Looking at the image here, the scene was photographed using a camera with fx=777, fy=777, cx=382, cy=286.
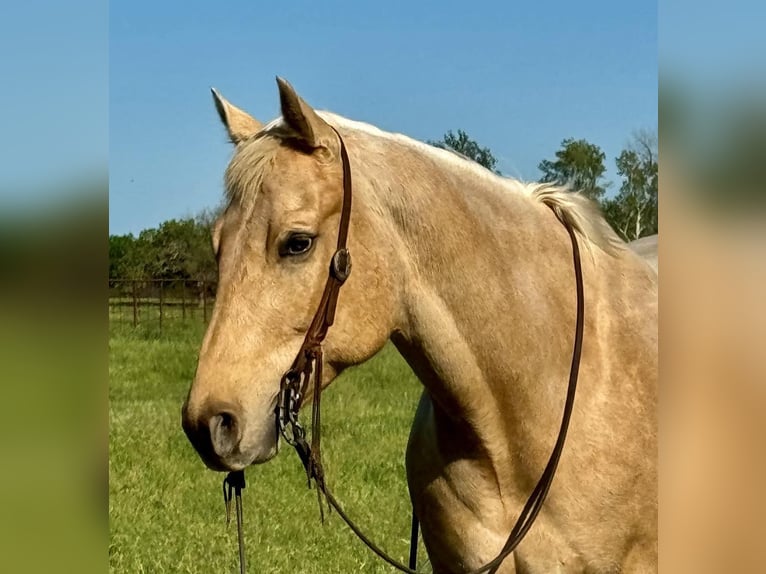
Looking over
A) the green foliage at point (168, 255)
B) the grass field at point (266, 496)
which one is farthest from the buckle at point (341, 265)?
the green foliage at point (168, 255)

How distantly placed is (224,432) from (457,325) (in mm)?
626

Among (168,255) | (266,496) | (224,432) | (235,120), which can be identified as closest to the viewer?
(224,432)

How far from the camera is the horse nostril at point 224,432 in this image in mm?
1679

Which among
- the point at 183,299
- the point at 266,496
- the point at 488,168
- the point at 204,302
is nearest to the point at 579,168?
the point at 488,168

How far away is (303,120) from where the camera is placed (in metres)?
1.79

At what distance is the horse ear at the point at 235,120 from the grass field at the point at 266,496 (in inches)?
65.1

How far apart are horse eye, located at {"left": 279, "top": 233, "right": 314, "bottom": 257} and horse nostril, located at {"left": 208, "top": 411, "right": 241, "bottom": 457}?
0.38 metres

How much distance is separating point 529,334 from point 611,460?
39 centimetres

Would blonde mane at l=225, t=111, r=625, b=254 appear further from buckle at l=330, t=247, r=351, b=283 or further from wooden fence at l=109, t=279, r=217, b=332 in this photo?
wooden fence at l=109, t=279, r=217, b=332

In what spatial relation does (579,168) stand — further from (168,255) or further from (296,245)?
(168,255)

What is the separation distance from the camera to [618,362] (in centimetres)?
207
